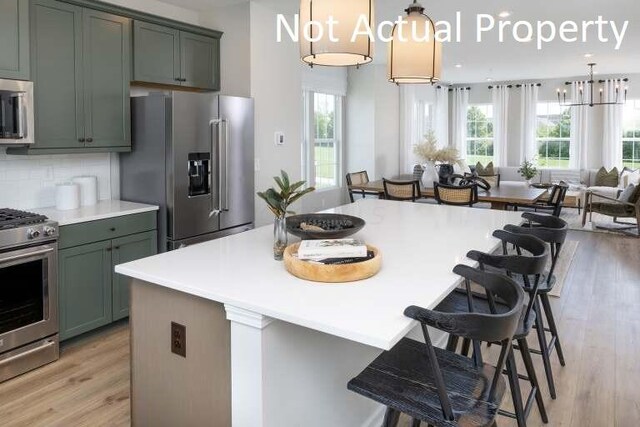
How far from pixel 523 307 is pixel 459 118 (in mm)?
10439

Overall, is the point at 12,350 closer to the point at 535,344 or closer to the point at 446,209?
the point at 446,209

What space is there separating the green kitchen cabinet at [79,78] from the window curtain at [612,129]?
9.63 m

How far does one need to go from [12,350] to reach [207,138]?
6.36ft

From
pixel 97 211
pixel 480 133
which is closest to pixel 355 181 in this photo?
pixel 97 211

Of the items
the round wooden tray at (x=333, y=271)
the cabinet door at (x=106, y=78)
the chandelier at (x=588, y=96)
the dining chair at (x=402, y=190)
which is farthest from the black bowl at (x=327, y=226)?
the chandelier at (x=588, y=96)

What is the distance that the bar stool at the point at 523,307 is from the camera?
192 centimetres

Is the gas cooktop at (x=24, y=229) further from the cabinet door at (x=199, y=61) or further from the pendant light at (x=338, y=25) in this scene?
the pendant light at (x=338, y=25)

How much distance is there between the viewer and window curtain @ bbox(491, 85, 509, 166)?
11266 millimetres

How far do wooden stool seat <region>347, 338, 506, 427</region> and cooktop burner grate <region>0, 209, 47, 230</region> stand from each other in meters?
2.27

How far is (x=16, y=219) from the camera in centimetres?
297

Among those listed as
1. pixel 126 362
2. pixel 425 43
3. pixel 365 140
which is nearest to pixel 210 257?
pixel 126 362

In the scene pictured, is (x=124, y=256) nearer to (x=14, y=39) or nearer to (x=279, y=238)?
(x=14, y=39)

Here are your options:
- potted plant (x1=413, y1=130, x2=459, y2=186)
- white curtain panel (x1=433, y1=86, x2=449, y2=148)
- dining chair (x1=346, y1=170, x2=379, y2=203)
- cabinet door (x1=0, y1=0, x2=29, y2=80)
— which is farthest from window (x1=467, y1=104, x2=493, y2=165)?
cabinet door (x1=0, y1=0, x2=29, y2=80)

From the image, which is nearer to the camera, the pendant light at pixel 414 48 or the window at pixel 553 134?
the pendant light at pixel 414 48
